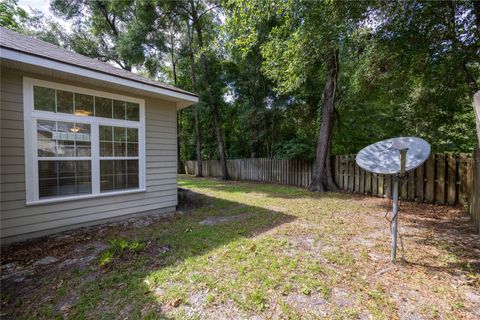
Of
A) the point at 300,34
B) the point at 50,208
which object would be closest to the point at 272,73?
the point at 300,34

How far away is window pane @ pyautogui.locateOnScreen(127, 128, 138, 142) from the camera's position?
187 inches

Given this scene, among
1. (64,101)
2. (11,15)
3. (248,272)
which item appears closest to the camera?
(248,272)

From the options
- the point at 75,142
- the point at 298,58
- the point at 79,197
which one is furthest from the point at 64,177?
the point at 298,58

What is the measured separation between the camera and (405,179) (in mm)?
2670

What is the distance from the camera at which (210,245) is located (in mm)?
3377

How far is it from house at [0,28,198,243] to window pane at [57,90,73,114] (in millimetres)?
14

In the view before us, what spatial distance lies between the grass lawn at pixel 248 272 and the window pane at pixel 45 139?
150 cm

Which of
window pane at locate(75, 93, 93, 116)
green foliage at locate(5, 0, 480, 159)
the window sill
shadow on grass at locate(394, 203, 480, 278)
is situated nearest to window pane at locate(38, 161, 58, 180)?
the window sill

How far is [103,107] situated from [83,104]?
345mm

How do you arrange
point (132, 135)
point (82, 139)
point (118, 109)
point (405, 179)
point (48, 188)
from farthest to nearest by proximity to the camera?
1. point (132, 135)
2. point (118, 109)
3. point (82, 139)
4. point (48, 188)
5. point (405, 179)

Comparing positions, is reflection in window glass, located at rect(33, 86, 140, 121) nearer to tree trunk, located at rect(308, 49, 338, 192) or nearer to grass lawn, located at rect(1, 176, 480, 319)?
grass lawn, located at rect(1, 176, 480, 319)

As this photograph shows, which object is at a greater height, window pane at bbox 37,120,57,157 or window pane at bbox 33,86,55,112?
window pane at bbox 33,86,55,112

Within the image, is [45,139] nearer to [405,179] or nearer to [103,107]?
[103,107]

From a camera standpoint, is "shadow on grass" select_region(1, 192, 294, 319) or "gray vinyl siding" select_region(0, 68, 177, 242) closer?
"shadow on grass" select_region(1, 192, 294, 319)
